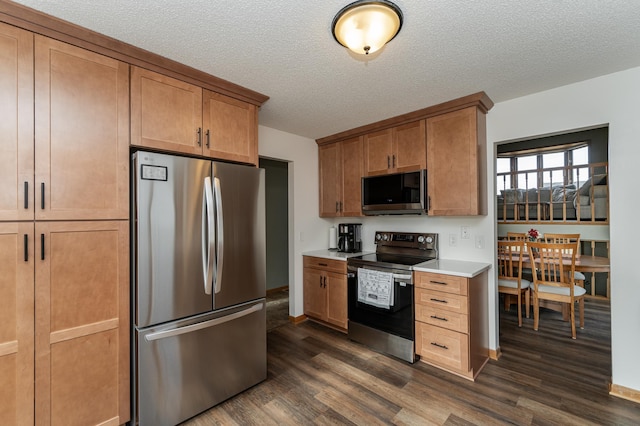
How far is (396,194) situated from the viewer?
3115mm

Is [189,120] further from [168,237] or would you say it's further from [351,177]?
[351,177]

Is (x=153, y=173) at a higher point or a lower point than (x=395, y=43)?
lower

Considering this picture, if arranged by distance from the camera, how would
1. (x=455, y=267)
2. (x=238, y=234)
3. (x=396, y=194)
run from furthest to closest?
1. (x=396, y=194)
2. (x=455, y=267)
3. (x=238, y=234)

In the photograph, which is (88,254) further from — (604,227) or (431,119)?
(604,227)

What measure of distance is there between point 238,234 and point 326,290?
1686 millimetres

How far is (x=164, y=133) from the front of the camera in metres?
1.96

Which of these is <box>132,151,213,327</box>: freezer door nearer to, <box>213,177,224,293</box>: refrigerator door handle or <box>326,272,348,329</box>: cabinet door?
<box>213,177,224,293</box>: refrigerator door handle

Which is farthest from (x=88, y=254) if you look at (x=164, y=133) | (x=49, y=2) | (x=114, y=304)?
(x=49, y=2)

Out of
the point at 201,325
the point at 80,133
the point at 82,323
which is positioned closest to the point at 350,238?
the point at 201,325

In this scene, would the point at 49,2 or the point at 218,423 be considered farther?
the point at 218,423

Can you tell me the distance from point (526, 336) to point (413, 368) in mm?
1621

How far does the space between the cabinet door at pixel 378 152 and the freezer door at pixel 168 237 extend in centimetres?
198

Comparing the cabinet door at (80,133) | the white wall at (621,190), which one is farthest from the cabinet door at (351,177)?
the cabinet door at (80,133)

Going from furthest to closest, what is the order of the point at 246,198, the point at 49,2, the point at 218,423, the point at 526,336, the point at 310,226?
1. the point at 310,226
2. the point at 526,336
3. the point at 246,198
4. the point at 218,423
5. the point at 49,2
